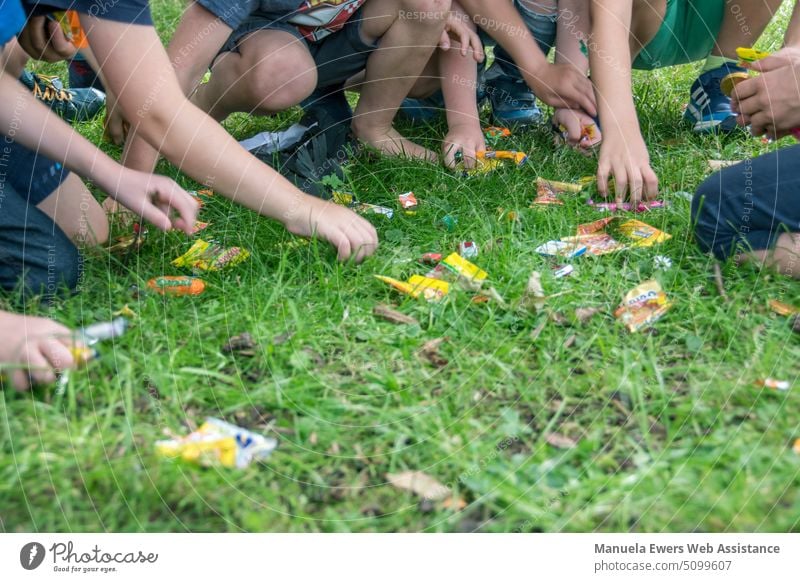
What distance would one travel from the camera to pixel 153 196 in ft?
4.35

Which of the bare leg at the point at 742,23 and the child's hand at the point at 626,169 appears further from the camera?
the bare leg at the point at 742,23

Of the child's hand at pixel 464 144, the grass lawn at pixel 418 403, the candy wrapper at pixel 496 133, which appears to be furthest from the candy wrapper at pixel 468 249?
the candy wrapper at pixel 496 133

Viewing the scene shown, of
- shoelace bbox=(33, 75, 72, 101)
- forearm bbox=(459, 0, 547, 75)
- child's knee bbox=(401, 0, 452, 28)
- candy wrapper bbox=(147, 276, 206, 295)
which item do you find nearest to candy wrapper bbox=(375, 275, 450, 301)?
candy wrapper bbox=(147, 276, 206, 295)

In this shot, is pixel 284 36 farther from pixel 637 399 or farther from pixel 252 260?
pixel 637 399

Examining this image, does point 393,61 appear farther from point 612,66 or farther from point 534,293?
point 534,293

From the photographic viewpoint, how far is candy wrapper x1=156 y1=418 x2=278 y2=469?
3.52ft

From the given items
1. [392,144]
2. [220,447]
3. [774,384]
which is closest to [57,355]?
[220,447]

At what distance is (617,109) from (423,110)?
2.64 feet

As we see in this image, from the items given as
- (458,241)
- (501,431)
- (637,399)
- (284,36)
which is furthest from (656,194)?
(284,36)

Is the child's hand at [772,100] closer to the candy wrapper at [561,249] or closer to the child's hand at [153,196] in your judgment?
the candy wrapper at [561,249]

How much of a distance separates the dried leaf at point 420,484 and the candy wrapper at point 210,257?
0.68 meters

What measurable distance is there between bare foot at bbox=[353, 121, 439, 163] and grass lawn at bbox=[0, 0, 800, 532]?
1.62ft

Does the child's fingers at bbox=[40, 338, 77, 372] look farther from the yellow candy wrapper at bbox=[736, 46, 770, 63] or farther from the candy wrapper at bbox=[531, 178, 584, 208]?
the yellow candy wrapper at bbox=[736, 46, 770, 63]

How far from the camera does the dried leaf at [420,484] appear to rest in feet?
3.43
